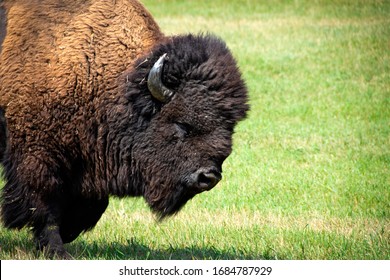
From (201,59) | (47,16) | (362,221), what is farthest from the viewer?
(362,221)

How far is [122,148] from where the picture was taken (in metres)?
6.66

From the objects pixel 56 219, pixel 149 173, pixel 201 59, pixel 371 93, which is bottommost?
pixel 371 93

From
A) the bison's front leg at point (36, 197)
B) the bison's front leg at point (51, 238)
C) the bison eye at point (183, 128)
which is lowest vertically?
the bison's front leg at point (51, 238)

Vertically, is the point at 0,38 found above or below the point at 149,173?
above

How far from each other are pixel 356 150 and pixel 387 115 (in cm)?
238

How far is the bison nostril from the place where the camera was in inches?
241

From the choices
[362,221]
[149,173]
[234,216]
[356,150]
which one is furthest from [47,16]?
[356,150]

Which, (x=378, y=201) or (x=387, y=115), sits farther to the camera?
(x=387, y=115)

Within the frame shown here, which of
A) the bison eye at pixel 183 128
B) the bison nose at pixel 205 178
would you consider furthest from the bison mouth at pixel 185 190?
the bison eye at pixel 183 128

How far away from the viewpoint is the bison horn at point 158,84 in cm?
638

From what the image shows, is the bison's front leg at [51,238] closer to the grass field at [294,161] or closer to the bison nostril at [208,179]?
the grass field at [294,161]

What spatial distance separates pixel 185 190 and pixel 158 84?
0.83 meters

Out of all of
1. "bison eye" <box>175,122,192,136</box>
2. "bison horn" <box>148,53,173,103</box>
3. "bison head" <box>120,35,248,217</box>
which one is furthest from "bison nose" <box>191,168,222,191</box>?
"bison horn" <box>148,53,173,103</box>

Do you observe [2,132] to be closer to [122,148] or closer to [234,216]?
[122,148]
